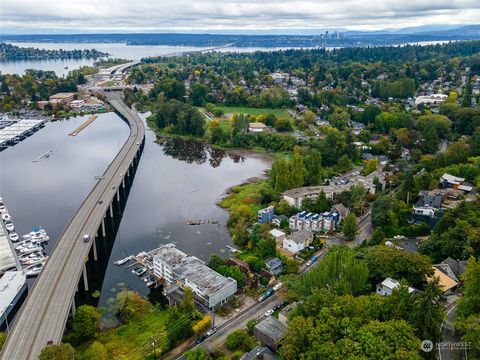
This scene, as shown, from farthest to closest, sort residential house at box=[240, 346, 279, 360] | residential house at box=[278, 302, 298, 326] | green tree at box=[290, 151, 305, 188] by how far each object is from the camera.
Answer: green tree at box=[290, 151, 305, 188] < residential house at box=[278, 302, 298, 326] < residential house at box=[240, 346, 279, 360]

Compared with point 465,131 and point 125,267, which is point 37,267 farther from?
point 465,131

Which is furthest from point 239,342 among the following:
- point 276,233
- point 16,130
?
point 16,130

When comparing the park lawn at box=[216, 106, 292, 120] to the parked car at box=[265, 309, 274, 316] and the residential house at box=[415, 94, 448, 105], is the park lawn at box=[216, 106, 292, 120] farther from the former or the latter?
the parked car at box=[265, 309, 274, 316]

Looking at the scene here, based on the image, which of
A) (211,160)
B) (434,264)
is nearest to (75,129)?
(211,160)

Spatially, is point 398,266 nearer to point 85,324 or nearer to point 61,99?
point 85,324

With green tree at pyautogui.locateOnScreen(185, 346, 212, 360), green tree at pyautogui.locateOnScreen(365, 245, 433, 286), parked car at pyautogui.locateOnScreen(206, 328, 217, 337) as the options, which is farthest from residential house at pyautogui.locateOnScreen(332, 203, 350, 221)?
green tree at pyautogui.locateOnScreen(185, 346, 212, 360)

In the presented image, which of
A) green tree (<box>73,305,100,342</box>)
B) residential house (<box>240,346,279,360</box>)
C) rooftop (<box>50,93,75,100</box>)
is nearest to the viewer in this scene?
residential house (<box>240,346,279,360</box>)

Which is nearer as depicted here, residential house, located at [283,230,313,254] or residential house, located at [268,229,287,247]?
residential house, located at [283,230,313,254]
